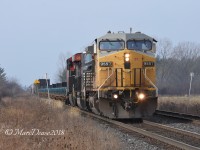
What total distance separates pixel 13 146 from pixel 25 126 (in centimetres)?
342

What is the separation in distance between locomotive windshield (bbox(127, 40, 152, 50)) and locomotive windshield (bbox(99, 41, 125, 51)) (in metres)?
0.31

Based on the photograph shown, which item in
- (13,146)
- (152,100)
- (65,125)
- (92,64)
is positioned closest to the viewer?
(13,146)

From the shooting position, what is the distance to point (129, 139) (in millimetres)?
12211

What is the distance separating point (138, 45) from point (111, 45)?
1.16m

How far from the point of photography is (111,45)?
18.2 m

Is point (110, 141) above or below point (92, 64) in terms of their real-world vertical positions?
below

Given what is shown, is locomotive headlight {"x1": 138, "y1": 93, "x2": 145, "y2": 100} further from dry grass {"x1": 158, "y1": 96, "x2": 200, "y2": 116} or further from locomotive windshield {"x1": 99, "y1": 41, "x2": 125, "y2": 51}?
dry grass {"x1": 158, "y1": 96, "x2": 200, "y2": 116}

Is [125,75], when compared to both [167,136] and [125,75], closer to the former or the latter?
[125,75]

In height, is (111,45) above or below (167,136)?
above

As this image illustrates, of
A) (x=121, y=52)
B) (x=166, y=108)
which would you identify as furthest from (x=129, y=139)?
(x=166, y=108)

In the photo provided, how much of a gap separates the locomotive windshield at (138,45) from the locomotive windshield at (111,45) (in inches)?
12.4

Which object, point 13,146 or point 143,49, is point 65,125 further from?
point 143,49

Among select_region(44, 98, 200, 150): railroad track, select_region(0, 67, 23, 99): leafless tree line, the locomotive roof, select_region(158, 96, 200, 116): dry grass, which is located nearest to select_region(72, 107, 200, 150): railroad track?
select_region(44, 98, 200, 150): railroad track

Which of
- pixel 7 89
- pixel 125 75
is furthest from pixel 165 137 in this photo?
pixel 7 89
